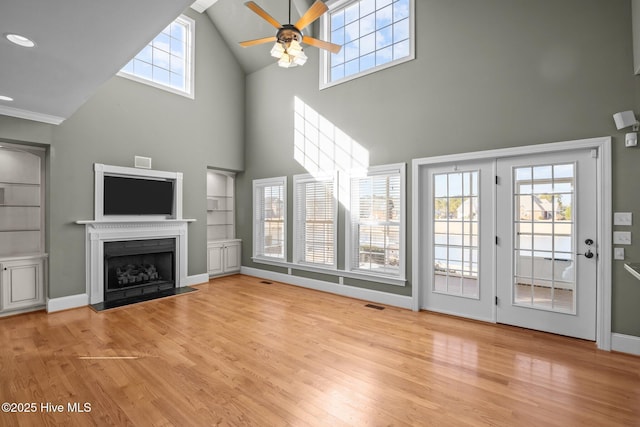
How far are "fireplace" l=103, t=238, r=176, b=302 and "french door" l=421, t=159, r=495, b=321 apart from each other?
436 centimetres

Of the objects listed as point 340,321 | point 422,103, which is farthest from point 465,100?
point 340,321

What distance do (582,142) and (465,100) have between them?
1355 millimetres

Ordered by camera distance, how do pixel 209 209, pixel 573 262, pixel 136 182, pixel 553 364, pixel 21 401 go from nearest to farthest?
pixel 21 401, pixel 553 364, pixel 573 262, pixel 136 182, pixel 209 209

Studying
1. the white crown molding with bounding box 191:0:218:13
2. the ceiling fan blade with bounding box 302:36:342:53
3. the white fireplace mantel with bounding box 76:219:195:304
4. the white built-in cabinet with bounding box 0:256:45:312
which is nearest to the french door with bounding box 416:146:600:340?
the ceiling fan blade with bounding box 302:36:342:53

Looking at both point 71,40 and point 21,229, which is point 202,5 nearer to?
point 71,40

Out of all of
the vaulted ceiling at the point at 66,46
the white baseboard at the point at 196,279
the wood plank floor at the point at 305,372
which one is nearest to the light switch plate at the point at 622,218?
the wood plank floor at the point at 305,372

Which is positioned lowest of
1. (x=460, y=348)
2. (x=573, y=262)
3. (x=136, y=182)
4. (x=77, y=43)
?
(x=460, y=348)

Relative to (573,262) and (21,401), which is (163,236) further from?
(573,262)

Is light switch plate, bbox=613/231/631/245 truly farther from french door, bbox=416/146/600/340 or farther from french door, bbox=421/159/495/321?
french door, bbox=421/159/495/321

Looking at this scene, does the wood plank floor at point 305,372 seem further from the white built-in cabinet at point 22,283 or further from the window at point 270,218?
the window at point 270,218

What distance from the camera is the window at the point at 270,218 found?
6299 mm

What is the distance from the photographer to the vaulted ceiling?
198 centimetres

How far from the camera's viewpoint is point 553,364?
2922mm

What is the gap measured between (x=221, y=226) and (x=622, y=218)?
21.2 ft
